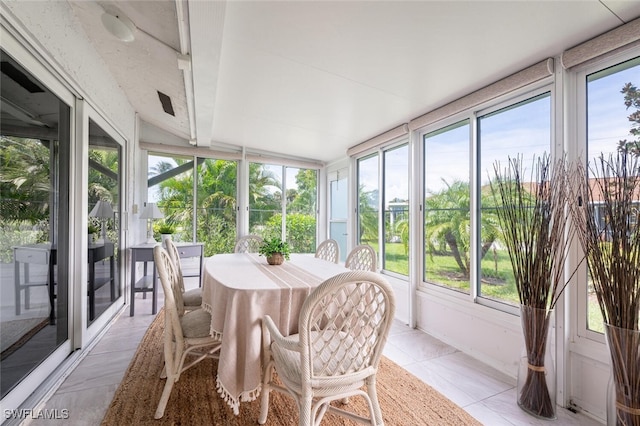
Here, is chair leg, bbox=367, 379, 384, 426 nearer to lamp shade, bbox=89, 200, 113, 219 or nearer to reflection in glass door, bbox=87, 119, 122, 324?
reflection in glass door, bbox=87, 119, 122, 324

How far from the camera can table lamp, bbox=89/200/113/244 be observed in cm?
278

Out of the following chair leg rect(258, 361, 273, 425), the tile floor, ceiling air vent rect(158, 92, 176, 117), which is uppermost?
ceiling air vent rect(158, 92, 176, 117)

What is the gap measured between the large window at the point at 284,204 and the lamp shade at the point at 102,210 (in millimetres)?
2172

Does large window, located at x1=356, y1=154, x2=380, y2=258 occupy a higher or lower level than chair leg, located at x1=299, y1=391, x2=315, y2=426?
higher

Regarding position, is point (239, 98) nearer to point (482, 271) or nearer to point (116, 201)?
point (116, 201)

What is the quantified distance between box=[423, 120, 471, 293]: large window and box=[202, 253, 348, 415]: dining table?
161 centimetres

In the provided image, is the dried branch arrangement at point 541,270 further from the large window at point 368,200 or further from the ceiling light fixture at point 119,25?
the ceiling light fixture at point 119,25

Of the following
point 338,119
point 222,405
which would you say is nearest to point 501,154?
point 338,119

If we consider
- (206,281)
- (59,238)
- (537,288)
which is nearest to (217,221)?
(59,238)

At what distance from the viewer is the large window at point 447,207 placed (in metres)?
2.74

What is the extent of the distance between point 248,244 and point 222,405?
1.95 meters

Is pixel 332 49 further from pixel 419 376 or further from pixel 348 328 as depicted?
pixel 419 376

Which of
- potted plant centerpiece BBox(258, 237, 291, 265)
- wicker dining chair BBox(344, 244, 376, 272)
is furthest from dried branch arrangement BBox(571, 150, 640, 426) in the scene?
potted plant centerpiece BBox(258, 237, 291, 265)
